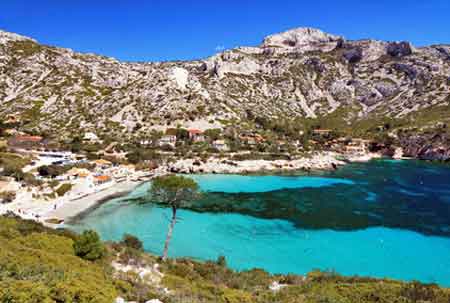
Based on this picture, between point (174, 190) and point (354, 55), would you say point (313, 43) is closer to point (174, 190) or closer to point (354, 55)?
point (354, 55)

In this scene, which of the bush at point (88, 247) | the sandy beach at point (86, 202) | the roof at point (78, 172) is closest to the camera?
the bush at point (88, 247)

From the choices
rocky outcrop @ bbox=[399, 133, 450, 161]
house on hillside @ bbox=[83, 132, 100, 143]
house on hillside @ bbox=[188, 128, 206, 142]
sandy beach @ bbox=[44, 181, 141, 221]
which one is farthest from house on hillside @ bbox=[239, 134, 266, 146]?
rocky outcrop @ bbox=[399, 133, 450, 161]

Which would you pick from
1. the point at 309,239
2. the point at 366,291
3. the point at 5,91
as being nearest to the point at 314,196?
the point at 309,239

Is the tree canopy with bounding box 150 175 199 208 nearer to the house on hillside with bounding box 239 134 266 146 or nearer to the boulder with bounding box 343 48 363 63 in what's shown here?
the house on hillside with bounding box 239 134 266 146

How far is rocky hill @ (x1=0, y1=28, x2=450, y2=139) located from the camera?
8994 cm

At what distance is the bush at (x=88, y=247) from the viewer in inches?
564

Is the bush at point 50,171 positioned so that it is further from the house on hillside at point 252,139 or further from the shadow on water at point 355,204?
the house on hillside at point 252,139

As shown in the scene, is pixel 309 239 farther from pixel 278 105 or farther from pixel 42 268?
pixel 278 105

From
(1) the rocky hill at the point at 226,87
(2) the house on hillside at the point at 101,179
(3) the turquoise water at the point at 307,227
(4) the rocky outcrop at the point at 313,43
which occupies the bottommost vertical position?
(3) the turquoise water at the point at 307,227

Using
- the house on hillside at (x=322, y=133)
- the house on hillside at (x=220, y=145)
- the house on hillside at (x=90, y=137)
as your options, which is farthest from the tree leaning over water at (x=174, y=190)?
the house on hillside at (x=322, y=133)

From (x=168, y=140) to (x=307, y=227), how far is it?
5375cm

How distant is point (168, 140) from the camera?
257ft

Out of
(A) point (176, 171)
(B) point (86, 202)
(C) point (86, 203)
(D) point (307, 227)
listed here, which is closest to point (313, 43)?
(A) point (176, 171)

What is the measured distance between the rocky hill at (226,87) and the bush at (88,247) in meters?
69.7
